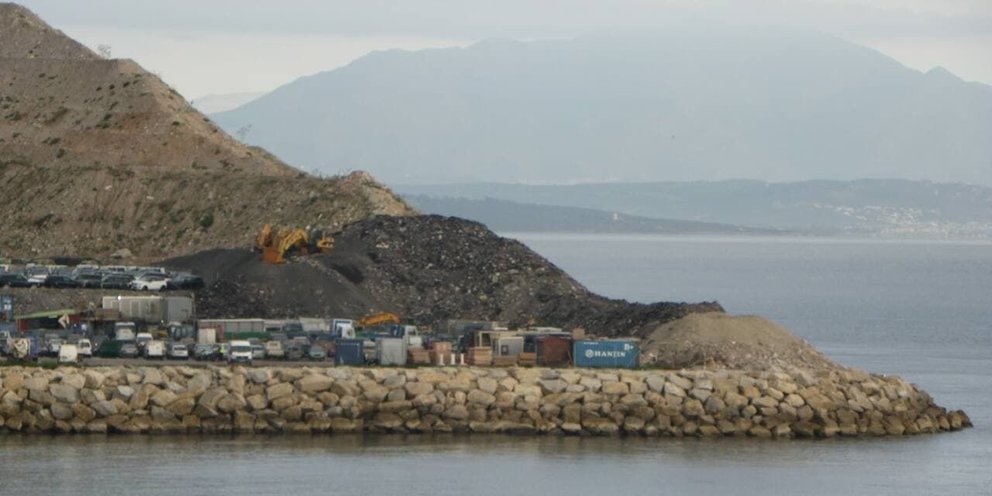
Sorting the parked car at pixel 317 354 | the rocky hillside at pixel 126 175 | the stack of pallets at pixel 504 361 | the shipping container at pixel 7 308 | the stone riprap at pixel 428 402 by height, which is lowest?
the stone riprap at pixel 428 402

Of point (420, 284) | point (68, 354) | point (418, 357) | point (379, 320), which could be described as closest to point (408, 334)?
point (418, 357)

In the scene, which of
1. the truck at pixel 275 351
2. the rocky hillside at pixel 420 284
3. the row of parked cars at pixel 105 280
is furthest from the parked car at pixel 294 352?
the row of parked cars at pixel 105 280

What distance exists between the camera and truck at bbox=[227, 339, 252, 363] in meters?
52.4

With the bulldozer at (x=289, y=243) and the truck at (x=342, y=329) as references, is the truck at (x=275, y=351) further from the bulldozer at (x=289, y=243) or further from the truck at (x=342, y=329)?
the bulldozer at (x=289, y=243)

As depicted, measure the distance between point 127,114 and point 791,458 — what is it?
51.2 metres

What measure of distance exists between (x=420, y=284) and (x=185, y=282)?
653cm

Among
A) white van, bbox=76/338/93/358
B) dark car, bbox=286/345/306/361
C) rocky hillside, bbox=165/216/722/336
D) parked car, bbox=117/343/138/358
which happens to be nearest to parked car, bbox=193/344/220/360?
parked car, bbox=117/343/138/358

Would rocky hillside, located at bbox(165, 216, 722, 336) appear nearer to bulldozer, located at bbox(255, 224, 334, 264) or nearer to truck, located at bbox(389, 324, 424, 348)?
bulldozer, located at bbox(255, 224, 334, 264)

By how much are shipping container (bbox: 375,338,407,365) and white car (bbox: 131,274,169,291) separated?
1472 cm

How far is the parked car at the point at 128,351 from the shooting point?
5338 centimetres

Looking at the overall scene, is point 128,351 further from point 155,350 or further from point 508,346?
point 508,346

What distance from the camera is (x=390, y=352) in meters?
52.8

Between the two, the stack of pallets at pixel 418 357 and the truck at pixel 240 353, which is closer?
the truck at pixel 240 353

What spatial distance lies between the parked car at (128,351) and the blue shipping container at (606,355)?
9650 mm
